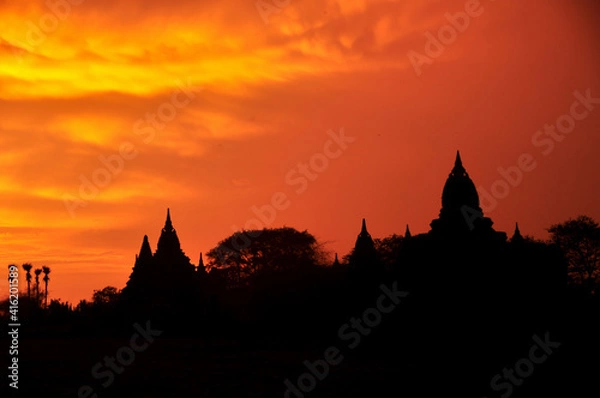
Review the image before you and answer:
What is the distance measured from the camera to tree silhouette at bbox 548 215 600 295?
241 feet

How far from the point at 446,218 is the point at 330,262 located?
5055 cm

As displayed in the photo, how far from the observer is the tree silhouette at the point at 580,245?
7338 centimetres

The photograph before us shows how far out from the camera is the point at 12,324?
53.1 meters

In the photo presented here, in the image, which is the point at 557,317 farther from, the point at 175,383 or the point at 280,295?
the point at 280,295

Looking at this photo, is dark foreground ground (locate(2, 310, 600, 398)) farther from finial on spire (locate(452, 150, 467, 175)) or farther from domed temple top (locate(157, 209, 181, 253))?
domed temple top (locate(157, 209, 181, 253))

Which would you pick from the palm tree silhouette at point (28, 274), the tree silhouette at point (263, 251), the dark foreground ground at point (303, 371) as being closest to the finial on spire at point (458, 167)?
the dark foreground ground at point (303, 371)

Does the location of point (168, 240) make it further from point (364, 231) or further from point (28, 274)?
point (28, 274)

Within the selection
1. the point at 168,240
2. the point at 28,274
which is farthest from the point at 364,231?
the point at 28,274

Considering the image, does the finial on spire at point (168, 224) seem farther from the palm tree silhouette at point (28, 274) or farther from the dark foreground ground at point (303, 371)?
the palm tree silhouette at point (28, 274)

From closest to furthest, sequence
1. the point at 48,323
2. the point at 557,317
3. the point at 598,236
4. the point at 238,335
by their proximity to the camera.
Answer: the point at 557,317 → the point at 238,335 → the point at 48,323 → the point at 598,236

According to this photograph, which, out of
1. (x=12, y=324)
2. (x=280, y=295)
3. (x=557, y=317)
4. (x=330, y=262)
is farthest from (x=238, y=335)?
(x=330, y=262)

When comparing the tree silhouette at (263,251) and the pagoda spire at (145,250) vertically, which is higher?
the tree silhouette at (263,251)

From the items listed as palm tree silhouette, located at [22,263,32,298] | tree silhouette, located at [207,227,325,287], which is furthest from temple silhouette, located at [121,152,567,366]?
palm tree silhouette, located at [22,263,32,298]

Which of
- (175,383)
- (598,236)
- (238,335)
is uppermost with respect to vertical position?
(598,236)
